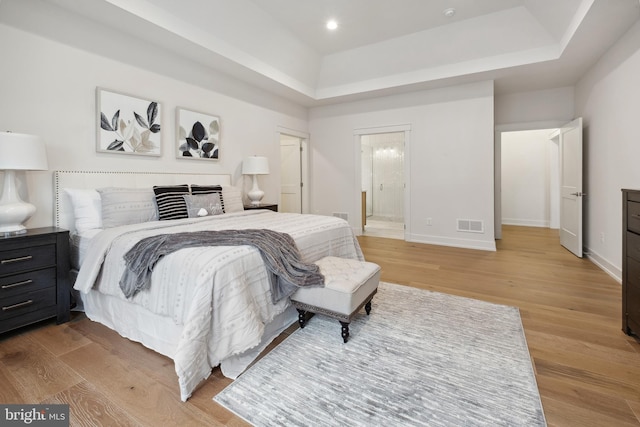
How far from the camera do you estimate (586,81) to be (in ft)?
14.3

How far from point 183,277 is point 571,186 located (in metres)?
5.42

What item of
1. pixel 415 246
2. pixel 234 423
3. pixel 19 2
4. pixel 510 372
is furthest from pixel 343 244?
pixel 19 2

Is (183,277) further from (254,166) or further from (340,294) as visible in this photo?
(254,166)

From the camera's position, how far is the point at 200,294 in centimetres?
158

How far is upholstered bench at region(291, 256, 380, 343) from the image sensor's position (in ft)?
6.30

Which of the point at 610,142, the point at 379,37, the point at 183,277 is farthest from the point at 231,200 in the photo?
the point at 610,142

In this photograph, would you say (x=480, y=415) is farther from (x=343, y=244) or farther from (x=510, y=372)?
(x=343, y=244)

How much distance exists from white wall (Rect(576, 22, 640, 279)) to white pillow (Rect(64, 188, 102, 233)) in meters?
5.09

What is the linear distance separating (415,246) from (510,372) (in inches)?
134

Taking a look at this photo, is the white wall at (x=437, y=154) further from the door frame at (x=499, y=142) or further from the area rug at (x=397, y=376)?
the area rug at (x=397, y=376)

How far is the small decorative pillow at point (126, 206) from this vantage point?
2.71 metres

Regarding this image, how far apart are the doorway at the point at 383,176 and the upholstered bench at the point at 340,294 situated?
6085mm

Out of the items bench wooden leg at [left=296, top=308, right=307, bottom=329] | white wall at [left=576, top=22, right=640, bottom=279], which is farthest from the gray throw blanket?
white wall at [left=576, top=22, right=640, bottom=279]

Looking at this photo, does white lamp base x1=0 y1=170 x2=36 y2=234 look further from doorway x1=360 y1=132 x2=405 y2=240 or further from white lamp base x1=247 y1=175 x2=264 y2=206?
doorway x1=360 y1=132 x2=405 y2=240
